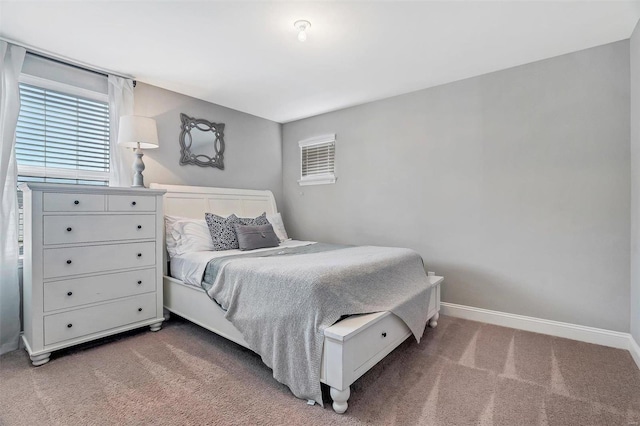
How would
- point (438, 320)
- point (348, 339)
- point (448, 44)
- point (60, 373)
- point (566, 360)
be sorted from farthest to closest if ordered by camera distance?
point (438, 320)
point (448, 44)
point (566, 360)
point (60, 373)
point (348, 339)

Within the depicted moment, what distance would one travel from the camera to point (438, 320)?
2.96 meters

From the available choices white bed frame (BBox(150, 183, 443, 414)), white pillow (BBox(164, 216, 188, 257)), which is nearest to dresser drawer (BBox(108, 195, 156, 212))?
white pillow (BBox(164, 216, 188, 257))

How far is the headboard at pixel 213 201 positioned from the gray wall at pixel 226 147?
16cm

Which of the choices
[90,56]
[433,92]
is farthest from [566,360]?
[90,56]

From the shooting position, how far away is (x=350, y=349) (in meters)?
1.60

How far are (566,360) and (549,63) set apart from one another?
7.78 ft

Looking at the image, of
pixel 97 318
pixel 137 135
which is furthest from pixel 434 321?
pixel 137 135

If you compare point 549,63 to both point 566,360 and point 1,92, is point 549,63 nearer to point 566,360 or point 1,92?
point 566,360

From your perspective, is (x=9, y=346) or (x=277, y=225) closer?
(x=9, y=346)

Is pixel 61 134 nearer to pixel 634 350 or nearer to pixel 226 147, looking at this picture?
pixel 226 147

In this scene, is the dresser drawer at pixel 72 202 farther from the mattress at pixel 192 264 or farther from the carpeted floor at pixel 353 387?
the carpeted floor at pixel 353 387

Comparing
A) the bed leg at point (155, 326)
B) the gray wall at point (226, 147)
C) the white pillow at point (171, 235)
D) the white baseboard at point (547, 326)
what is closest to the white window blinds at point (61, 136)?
the gray wall at point (226, 147)

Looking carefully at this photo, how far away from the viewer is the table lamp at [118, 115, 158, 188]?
2.69 m

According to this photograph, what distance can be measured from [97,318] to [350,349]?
2041 mm
